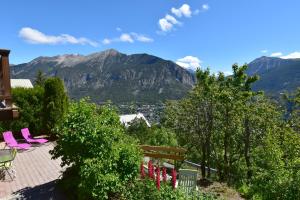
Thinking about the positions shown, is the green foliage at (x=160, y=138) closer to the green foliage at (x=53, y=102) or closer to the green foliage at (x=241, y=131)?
the green foliage at (x=241, y=131)

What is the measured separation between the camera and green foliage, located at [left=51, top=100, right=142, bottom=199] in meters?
8.32

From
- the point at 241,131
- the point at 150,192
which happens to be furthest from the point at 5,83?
the point at 241,131

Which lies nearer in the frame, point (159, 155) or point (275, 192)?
point (275, 192)

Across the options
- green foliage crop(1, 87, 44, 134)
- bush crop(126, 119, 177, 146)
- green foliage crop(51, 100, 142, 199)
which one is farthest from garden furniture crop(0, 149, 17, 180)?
green foliage crop(1, 87, 44, 134)

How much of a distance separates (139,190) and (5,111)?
4.06 m

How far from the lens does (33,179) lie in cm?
1134

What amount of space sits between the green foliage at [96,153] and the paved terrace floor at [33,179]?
3.66ft

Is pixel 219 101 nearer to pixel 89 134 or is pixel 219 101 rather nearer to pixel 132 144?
pixel 132 144

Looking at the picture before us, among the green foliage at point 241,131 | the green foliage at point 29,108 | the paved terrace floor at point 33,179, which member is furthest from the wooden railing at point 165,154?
the green foliage at point 29,108

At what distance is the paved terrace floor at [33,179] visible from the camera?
9.84 metres

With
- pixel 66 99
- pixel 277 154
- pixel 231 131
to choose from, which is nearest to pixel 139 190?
pixel 277 154

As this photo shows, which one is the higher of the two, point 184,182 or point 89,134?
point 89,134

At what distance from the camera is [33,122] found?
66.1 feet

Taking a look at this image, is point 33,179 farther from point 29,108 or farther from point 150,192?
point 29,108
